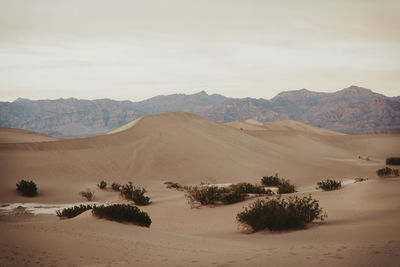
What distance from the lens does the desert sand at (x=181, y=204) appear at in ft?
19.0

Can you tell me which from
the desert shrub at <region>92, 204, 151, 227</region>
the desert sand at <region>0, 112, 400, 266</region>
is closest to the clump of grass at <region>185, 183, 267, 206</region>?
the desert sand at <region>0, 112, 400, 266</region>

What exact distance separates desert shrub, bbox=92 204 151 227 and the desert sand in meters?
0.39

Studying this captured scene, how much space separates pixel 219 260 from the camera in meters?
5.52

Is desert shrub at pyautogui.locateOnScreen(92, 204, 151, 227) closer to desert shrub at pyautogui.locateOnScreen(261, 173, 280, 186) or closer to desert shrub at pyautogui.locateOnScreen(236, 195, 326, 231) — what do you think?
desert shrub at pyautogui.locateOnScreen(236, 195, 326, 231)

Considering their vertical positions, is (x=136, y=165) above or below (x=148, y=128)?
below

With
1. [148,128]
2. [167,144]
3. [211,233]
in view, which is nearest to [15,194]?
[211,233]

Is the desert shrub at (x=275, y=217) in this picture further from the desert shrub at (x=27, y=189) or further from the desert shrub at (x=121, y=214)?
the desert shrub at (x=27, y=189)

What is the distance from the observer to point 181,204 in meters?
16.3

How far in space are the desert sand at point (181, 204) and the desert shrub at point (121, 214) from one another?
15.5 inches

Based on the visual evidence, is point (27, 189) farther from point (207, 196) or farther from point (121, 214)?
point (121, 214)

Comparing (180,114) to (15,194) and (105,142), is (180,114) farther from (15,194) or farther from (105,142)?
(15,194)

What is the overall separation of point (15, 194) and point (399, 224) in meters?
18.3

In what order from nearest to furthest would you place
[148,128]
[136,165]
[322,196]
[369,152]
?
[322,196], [136,165], [148,128], [369,152]

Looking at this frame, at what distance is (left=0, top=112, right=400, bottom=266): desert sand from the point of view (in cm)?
578
